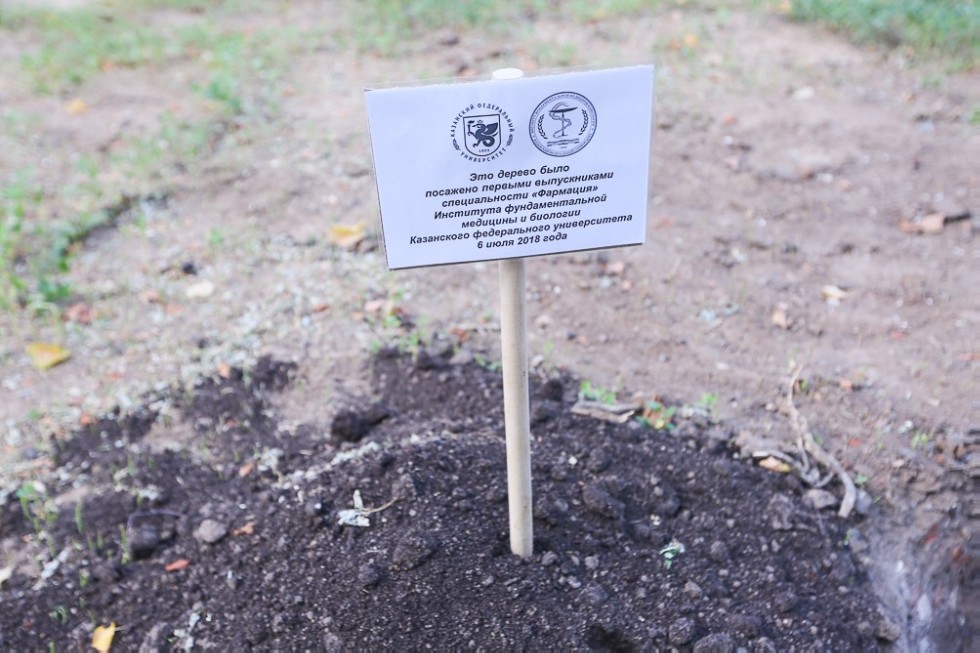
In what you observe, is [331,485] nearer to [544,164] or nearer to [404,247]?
[404,247]

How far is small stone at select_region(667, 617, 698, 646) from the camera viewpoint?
7.21 feet

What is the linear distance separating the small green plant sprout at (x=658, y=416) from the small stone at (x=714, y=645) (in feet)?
2.92

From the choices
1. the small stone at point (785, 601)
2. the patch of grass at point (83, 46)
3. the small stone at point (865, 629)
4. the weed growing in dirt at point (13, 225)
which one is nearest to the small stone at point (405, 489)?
the small stone at point (785, 601)

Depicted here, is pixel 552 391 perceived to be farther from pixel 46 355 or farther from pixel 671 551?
pixel 46 355

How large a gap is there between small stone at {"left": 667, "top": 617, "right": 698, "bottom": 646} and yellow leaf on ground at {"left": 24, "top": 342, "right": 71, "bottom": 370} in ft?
8.86

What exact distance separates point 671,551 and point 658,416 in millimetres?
664

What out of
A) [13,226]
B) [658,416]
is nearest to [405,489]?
[658,416]

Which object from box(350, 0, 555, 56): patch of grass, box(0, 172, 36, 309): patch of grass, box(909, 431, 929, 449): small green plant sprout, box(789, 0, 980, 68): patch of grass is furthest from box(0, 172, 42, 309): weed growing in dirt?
box(789, 0, 980, 68): patch of grass

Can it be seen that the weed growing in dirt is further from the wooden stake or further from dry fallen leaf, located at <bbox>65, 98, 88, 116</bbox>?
the wooden stake

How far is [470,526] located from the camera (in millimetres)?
2396

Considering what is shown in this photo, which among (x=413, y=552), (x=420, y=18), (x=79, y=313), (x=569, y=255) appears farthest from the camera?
(x=420, y=18)

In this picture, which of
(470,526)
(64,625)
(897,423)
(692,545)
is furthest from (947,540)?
(64,625)

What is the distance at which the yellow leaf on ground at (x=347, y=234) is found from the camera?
4.01 meters

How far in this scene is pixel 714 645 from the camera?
2182mm
